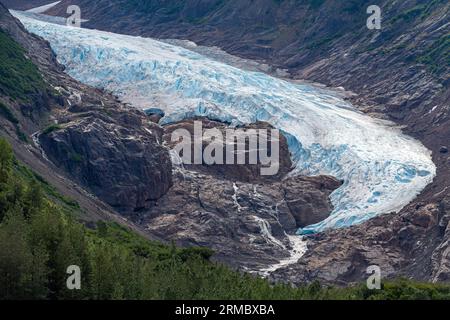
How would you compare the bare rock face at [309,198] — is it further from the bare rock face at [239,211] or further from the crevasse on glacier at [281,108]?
the crevasse on glacier at [281,108]

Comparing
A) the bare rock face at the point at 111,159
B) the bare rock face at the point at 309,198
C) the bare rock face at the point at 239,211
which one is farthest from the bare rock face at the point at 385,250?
the bare rock face at the point at 111,159

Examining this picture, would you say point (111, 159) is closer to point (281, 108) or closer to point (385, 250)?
point (281, 108)

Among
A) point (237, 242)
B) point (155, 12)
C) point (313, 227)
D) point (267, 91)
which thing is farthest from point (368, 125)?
point (155, 12)

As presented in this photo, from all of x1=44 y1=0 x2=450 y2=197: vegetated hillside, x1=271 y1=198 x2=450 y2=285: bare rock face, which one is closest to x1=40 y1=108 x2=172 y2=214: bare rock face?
x1=271 y1=198 x2=450 y2=285: bare rock face

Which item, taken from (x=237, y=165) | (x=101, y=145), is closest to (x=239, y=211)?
(x=237, y=165)
